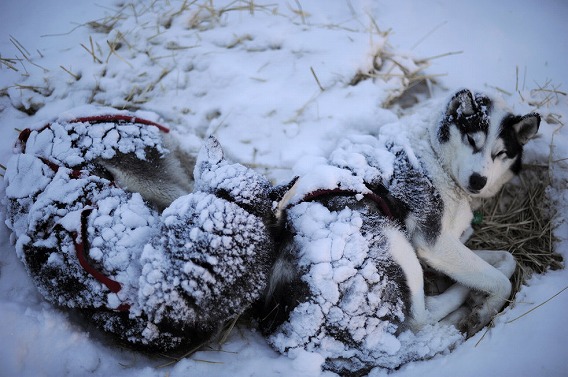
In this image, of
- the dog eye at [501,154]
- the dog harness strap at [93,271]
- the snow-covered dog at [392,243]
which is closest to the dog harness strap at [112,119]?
the dog harness strap at [93,271]

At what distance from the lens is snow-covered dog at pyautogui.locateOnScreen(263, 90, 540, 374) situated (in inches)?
89.3

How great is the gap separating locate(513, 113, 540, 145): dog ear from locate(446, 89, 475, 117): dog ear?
38cm

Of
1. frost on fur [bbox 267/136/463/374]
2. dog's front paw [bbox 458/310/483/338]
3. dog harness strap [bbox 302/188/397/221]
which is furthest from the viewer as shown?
dog's front paw [bbox 458/310/483/338]

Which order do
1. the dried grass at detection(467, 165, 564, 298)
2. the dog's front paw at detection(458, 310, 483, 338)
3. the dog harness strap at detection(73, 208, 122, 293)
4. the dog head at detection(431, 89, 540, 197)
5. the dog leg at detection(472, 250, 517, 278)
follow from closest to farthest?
the dog harness strap at detection(73, 208, 122, 293) < the dog's front paw at detection(458, 310, 483, 338) < the dog head at detection(431, 89, 540, 197) < the dog leg at detection(472, 250, 517, 278) < the dried grass at detection(467, 165, 564, 298)

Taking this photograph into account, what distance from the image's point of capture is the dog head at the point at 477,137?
9.01 ft

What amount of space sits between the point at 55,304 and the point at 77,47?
8.37 feet

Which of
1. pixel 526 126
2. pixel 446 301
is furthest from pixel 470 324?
pixel 526 126

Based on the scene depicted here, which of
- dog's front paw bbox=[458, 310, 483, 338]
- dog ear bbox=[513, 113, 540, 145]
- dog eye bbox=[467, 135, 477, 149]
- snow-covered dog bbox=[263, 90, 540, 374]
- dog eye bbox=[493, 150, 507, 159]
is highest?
dog ear bbox=[513, 113, 540, 145]

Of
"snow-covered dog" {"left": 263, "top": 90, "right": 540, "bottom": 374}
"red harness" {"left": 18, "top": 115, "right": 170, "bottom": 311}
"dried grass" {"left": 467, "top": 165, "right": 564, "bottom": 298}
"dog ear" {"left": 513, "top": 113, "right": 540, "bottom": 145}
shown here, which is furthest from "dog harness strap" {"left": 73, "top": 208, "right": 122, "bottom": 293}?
"dog ear" {"left": 513, "top": 113, "right": 540, "bottom": 145}

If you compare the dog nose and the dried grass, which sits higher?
the dog nose

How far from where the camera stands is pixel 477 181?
2.69 m

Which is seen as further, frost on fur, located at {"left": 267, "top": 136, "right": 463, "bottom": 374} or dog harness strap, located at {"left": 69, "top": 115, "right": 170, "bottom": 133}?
dog harness strap, located at {"left": 69, "top": 115, "right": 170, "bottom": 133}

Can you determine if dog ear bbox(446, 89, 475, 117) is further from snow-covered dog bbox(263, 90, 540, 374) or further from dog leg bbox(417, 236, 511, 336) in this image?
dog leg bbox(417, 236, 511, 336)

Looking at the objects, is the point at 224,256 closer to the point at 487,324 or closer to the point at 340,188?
the point at 340,188
